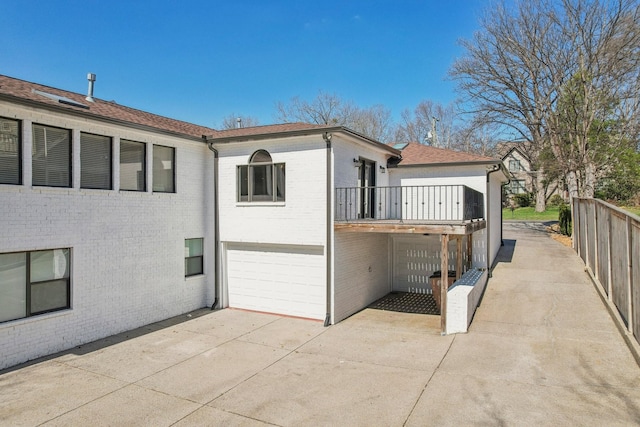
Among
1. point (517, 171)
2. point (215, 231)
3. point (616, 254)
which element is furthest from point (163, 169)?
point (517, 171)

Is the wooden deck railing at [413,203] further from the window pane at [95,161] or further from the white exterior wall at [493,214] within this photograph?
the window pane at [95,161]

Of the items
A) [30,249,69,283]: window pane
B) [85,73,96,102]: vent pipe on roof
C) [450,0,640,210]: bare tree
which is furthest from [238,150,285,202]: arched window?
[450,0,640,210]: bare tree

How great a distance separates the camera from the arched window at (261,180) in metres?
10.4

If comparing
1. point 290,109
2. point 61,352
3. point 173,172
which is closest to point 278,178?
point 173,172

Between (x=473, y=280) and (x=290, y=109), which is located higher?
(x=290, y=109)

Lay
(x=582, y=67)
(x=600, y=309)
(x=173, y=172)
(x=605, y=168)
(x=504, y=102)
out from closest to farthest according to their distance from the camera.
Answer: (x=600, y=309), (x=173, y=172), (x=582, y=67), (x=605, y=168), (x=504, y=102)

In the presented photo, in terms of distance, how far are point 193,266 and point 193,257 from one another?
0.83 ft

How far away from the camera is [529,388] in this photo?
581 centimetres

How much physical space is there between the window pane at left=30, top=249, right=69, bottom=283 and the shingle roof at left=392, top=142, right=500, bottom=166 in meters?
9.85

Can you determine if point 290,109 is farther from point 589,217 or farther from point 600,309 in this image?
point 600,309

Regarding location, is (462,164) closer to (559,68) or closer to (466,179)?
(466,179)

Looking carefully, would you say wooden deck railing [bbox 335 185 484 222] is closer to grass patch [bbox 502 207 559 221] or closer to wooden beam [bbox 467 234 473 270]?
wooden beam [bbox 467 234 473 270]

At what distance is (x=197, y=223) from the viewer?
432 inches

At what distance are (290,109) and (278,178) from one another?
2586 centimetres
